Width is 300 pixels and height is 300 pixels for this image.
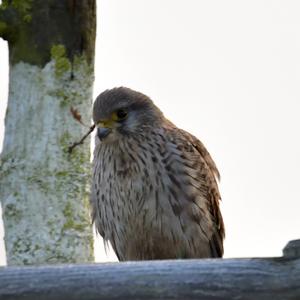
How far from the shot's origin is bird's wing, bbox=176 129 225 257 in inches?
243

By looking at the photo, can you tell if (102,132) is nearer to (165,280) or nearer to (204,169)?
(204,169)

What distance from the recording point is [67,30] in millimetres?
5953

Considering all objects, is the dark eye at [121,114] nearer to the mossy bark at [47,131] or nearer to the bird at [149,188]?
the bird at [149,188]

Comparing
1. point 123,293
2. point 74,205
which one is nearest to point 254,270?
point 123,293

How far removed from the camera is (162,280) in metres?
3.36

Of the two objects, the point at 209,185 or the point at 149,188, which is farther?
the point at 209,185

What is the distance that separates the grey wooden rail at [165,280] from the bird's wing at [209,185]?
2754 millimetres

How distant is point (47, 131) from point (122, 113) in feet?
2.35

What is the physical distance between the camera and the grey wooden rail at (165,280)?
331 centimetres

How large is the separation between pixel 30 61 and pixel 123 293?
2.75 m

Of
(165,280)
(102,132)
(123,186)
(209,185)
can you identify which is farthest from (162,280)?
(209,185)

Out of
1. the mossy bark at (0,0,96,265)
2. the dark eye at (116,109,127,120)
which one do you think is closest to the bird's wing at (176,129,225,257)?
the dark eye at (116,109,127,120)

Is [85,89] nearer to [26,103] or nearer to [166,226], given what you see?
[26,103]

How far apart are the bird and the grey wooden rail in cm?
252
